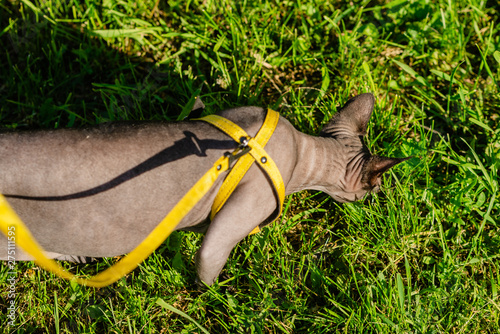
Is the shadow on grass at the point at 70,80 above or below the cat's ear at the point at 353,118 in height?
above

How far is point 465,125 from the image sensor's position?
4230mm

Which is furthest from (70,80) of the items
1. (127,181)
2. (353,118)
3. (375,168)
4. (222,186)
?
(375,168)

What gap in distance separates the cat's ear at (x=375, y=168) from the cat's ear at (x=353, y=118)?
365mm

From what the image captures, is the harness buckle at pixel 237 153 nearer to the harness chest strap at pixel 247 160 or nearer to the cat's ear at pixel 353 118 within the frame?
the harness chest strap at pixel 247 160

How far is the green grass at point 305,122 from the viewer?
3604mm

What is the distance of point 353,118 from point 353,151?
0.29 metres

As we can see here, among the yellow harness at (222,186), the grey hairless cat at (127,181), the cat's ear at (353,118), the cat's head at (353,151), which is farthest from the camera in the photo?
the cat's ear at (353,118)

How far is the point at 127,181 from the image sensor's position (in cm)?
266

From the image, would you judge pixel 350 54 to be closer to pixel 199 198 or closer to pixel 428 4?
pixel 428 4

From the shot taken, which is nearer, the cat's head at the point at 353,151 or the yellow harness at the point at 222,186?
the yellow harness at the point at 222,186

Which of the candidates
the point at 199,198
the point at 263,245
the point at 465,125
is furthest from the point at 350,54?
the point at 199,198

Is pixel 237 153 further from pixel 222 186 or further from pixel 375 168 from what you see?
pixel 375 168

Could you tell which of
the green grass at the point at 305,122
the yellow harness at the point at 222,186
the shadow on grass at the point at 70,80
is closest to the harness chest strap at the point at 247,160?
the yellow harness at the point at 222,186

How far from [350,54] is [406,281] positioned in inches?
89.9
